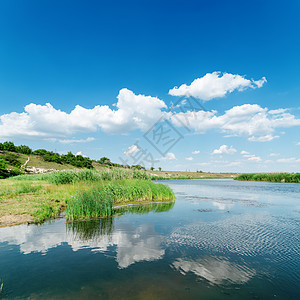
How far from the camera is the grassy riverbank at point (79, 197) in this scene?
38.0 feet

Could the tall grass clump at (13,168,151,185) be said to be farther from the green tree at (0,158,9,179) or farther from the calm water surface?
the green tree at (0,158,9,179)

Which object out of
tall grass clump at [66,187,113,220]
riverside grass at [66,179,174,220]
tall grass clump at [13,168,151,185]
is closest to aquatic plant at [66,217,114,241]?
tall grass clump at [66,187,113,220]

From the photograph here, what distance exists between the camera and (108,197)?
1384 cm

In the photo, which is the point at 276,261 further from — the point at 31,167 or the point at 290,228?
the point at 31,167

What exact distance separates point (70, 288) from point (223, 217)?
10801 millimetres

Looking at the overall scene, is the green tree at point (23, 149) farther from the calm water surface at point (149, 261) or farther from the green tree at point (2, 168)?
the calm water surface at point (149, 261)

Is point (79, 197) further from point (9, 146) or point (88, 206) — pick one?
point (9, 146)

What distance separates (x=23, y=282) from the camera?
5.25 metres

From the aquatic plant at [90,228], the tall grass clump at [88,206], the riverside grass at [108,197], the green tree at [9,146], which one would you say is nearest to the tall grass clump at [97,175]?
the riverside grass at [108,197]

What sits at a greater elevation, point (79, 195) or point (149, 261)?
point (79, 195)

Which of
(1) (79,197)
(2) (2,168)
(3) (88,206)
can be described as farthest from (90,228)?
(2) (2,168)

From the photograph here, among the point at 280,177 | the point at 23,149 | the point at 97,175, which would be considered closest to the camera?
the point at 97,175

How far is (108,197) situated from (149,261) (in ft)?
25.5

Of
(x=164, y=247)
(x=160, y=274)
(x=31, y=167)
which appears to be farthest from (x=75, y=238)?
(x=31, y=167)
